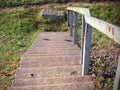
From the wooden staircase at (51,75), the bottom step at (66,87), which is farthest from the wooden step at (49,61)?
the bottom step at (66,87)

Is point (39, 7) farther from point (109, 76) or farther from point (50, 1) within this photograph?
point (109, 76)

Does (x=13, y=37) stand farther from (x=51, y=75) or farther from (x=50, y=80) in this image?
(x=50, y=80)

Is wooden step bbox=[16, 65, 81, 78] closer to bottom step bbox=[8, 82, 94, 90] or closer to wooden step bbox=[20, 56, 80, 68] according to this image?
wooden step bbox=[20, 56, 80, 68]

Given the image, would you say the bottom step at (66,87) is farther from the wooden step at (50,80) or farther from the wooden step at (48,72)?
the wooden step at (48,72)

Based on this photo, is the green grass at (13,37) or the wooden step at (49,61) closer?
the wooden step at (49,61)

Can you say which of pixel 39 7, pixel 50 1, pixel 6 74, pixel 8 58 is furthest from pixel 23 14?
pixel 6 74

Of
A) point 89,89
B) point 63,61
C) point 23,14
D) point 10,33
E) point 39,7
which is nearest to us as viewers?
point 89,89

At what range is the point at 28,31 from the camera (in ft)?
32.7

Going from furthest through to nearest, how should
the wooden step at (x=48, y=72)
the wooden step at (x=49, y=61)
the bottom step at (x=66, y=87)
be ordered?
the wooden step at (x=49, y=61)
the wooden step at (x=48, y=72)
the bottom step at (x=66, y=87)

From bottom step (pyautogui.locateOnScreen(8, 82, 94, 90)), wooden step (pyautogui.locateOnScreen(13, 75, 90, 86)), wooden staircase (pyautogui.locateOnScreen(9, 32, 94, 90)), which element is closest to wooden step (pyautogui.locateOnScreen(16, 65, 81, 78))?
wooden staircase (pyautogui.locateOnScreen(9, 32, 94, 90))

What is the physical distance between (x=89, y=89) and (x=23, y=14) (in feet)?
28.6

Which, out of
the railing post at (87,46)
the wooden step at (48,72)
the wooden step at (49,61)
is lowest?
the wooden step at (49,61)

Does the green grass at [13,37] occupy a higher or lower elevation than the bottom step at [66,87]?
lower

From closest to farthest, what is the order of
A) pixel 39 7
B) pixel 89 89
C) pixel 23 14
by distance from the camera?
pixel 89 89 → pixel 23 14 → pixel 39 7
